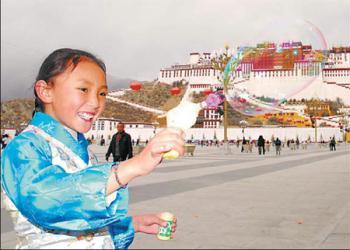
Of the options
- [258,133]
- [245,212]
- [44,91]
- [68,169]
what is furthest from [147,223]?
[258,133]

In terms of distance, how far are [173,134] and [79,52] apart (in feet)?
1.06

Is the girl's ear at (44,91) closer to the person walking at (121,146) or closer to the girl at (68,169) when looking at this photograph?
the girl at (68,169)

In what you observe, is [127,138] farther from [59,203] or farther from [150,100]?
[150,100]

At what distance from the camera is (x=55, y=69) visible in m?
0.88

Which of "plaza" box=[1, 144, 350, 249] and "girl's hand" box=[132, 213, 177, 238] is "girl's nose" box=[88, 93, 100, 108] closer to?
"girl's hand" box=[132, 213, 177, 238]

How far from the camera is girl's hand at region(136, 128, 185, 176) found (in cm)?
70

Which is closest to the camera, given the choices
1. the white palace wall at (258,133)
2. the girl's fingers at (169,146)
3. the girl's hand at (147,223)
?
the girl's fingers at (169,146)

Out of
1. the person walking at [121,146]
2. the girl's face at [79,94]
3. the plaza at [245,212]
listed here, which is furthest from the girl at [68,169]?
the person walking at [121,146]

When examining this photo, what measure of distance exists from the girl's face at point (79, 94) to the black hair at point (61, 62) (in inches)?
0.4

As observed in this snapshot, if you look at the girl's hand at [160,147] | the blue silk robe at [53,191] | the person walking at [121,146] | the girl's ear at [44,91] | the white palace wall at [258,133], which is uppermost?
the girl's ear at [44,91]

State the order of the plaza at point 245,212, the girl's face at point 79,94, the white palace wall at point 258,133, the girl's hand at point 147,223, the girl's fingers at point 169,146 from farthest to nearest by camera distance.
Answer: the white palace wall at point 258,133 → the plaza at point 245,212 → the girl's hand at point 147,223 → the girl's face at point 79,94 → the girl's fingers at point 169,146

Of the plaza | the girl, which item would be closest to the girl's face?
the girl

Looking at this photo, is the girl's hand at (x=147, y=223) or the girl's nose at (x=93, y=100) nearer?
the girl's nose at (x=93, y=100)

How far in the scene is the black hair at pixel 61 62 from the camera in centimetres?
88
